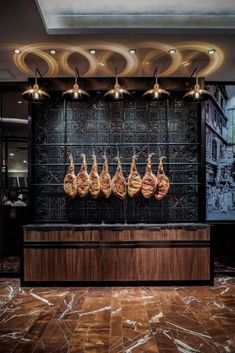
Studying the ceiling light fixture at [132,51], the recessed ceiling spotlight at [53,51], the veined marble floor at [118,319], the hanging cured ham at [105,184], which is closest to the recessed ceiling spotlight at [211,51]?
the ceiling light fixture at [132,51]

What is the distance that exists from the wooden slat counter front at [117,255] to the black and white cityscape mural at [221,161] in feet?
6.92

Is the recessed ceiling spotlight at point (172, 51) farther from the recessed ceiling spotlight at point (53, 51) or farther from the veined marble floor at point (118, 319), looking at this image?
the veined marble floor at point (118, 319)

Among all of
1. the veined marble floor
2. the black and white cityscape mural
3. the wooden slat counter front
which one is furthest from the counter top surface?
the black and white cityscape mural

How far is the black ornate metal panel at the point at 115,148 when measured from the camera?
197 inches

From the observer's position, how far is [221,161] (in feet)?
21.1

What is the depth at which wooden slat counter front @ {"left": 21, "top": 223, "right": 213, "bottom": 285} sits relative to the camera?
14.9 feet

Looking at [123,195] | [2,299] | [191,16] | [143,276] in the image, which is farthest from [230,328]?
[191,16]

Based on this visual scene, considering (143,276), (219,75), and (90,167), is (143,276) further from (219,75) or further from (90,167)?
(219,75)

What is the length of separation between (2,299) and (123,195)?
7.51ft

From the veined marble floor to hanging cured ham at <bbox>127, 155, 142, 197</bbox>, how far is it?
1485mm

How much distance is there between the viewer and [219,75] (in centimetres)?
494

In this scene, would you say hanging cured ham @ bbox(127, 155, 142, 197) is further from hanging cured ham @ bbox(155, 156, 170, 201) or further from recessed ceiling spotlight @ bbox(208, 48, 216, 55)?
recessed ceiling spotlight @ bbox(208, 48, 216, 55)

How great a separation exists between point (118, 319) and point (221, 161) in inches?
171

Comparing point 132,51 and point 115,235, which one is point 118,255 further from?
point 132,51
